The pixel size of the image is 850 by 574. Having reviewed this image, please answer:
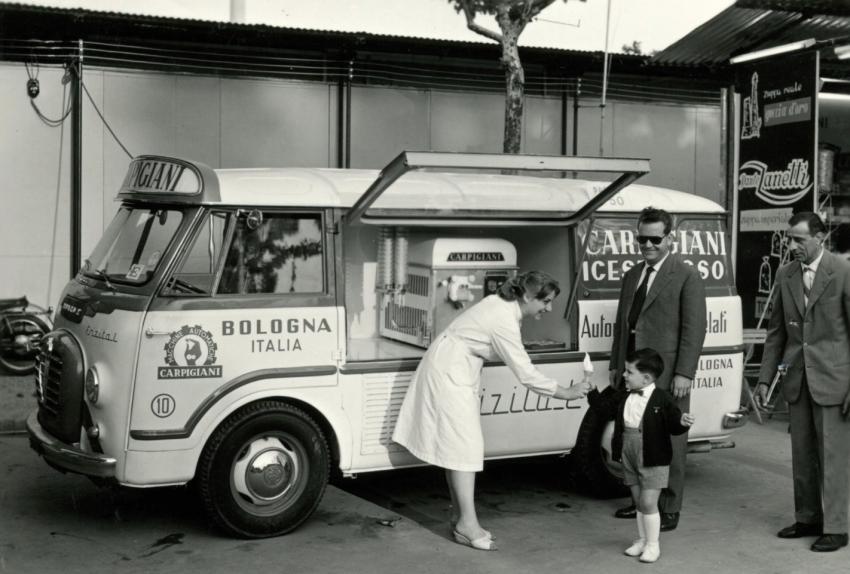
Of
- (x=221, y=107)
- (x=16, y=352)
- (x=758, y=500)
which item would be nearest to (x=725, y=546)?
(x=758, y=500)

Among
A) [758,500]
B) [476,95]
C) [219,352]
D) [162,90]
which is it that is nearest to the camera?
[219,352]

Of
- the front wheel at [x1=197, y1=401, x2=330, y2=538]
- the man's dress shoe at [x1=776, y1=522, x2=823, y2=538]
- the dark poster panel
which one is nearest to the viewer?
the front wheel at [x1=197, y1=401, x2=330, y2=538]

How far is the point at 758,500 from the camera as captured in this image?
7.59 meters

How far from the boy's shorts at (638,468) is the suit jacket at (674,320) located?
0.63m

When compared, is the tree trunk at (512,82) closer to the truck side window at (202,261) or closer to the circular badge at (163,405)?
the truck side window at (202,261)

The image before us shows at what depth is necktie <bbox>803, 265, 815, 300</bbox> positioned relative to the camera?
6.51m

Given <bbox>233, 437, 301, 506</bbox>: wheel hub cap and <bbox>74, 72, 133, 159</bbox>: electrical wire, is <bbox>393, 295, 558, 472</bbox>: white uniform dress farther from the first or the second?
<bbox>74, 72, 133, 159</bbox>: electrical wire

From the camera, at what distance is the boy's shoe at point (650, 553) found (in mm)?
6078

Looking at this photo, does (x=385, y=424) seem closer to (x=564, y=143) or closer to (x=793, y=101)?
(x=793, y=101)

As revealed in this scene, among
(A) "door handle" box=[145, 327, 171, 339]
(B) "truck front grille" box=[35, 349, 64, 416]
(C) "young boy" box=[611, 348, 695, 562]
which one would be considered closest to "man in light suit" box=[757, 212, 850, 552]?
(C) "young boy" box=[611, 348, 695, 562]

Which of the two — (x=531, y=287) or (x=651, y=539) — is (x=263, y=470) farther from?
(x=651, y=539)

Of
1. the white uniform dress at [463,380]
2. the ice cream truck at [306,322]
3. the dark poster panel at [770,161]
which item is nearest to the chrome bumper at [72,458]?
the ice cream truck at [306,322]

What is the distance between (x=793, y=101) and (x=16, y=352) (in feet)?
27.8

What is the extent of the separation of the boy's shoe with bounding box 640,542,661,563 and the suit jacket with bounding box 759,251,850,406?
1324mm
